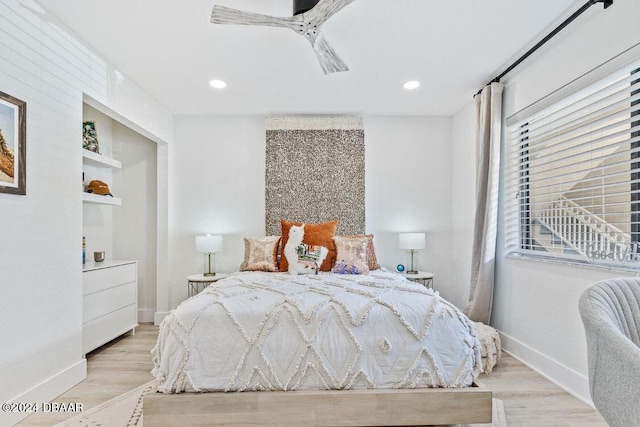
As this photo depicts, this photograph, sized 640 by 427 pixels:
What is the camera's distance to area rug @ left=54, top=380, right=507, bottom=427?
2047mm

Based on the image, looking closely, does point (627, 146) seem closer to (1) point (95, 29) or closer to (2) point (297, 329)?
(2) point (297, 329)

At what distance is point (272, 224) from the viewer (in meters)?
4.38

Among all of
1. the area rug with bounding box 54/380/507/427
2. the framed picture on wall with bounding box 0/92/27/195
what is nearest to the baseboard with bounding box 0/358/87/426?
the area rug with bounding box 54/380/507/427

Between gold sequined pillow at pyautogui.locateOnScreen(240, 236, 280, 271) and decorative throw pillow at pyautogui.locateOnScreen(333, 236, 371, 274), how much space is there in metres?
0.64

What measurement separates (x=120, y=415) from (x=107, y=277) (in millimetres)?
1536

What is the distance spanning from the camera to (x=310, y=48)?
2820 mm

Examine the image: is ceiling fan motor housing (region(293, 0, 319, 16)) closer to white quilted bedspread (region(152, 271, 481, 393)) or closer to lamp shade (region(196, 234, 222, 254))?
→ white quilted bedspread (region(152, 271, 481, 393))

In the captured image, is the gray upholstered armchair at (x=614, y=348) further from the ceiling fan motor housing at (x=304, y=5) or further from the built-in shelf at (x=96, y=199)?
the built-in shelf at (x=96, y=199)

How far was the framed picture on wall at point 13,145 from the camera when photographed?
202 cm

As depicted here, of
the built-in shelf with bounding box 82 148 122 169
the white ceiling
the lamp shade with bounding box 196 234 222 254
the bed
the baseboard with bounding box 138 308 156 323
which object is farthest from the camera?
the baseboard with bounding box 138 308 156 323

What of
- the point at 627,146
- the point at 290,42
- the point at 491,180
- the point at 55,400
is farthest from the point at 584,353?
the point at 55,400

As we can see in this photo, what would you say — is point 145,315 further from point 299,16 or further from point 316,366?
point 299,16

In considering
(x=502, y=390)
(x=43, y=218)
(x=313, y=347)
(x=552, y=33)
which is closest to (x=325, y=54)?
(x=552, y=33)

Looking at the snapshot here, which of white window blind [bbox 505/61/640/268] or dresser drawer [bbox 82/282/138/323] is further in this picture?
→ dresser drawer [bbox 82/282/138/323]
